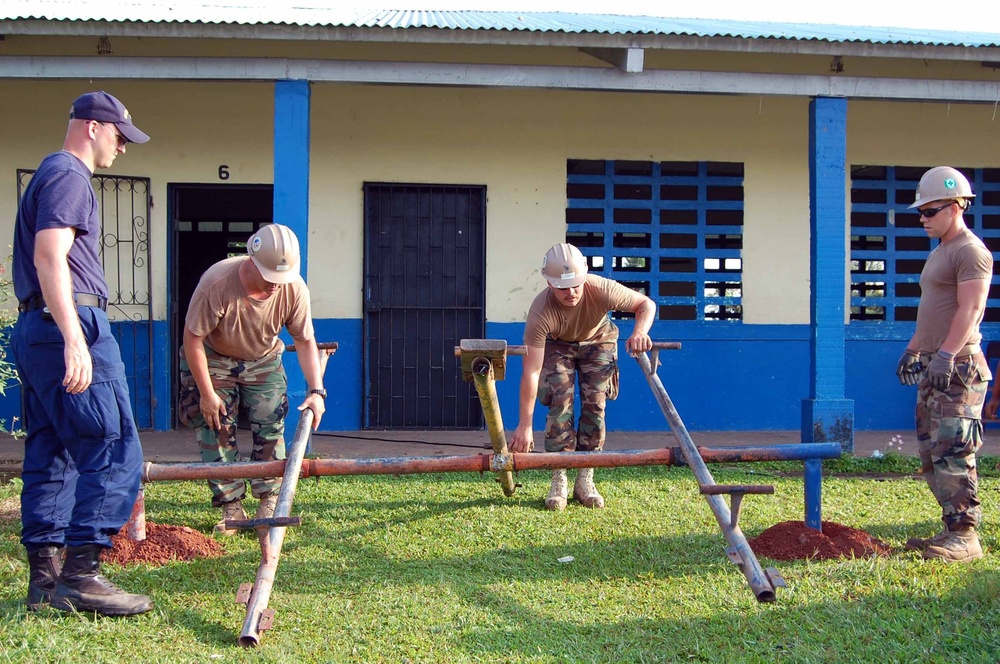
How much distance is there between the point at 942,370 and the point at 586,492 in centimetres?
208

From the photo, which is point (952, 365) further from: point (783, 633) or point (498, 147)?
point (498, 147)

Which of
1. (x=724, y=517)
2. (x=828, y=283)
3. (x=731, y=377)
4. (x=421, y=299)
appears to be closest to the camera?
(x=724, y=517)

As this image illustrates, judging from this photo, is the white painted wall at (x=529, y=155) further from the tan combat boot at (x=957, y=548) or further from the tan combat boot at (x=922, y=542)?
the tan combat boot at (x=957, y=548)

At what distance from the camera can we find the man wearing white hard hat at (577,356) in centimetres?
464

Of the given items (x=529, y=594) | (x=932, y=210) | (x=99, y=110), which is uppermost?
(x=99, y=110)

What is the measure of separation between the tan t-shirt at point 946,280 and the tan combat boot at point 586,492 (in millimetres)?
1925

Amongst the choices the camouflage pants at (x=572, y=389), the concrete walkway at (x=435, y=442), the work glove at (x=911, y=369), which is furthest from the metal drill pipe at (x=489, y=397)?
the concrete walkway at (x=435, y=442)

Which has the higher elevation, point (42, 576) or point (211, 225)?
point (211, 225)

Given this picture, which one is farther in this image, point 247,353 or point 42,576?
point 247,353

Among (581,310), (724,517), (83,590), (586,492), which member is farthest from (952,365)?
(83,590)

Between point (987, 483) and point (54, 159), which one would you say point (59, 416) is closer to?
point (54, 159)

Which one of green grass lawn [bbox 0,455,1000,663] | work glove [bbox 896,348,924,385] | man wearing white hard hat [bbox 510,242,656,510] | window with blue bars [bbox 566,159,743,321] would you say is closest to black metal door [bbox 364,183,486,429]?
window with blue bars [bbox 566,159,743,321]

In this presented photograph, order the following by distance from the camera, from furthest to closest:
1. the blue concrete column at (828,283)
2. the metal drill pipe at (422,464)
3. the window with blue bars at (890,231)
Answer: the window with blue bars at (890,231)
the blue concrete column at (828,283)
the metal drill pipe at (422,464)

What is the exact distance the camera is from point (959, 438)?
12.7ft
